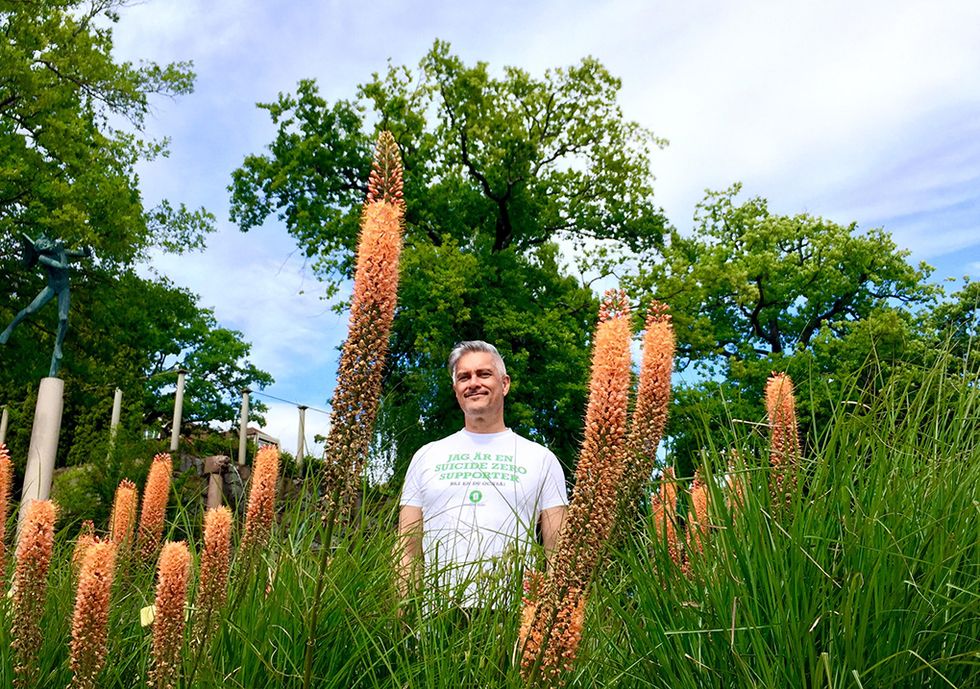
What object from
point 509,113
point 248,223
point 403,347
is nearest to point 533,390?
point 403,347

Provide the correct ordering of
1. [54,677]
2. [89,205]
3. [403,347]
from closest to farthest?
[54,677], [89,205], [403,347]

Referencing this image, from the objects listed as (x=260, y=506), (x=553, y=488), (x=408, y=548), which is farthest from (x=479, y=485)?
(x=260, y=506)

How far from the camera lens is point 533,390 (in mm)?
24125

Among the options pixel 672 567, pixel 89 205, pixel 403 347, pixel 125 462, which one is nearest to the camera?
pixel 672 567

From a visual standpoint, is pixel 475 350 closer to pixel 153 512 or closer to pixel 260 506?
pixel 260 506

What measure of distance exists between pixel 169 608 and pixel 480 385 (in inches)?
102

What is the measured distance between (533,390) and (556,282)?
511 centimetres

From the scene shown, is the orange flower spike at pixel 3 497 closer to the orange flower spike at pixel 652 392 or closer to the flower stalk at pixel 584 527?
the flower stalk at pixel 584 527

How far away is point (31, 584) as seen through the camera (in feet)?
10.5

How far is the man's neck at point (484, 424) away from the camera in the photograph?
5172mm

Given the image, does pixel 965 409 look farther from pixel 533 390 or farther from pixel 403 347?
pixel 403 347

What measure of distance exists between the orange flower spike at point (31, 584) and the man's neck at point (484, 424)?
244 cm

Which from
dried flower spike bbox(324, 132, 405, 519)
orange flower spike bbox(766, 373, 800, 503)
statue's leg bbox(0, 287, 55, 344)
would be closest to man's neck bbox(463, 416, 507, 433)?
orange flower spike bbox(766, 373, 800, 503)

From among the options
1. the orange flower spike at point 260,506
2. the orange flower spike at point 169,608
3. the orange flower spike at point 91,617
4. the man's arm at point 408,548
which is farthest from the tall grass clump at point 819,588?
the orange flower spike at point 91,617
